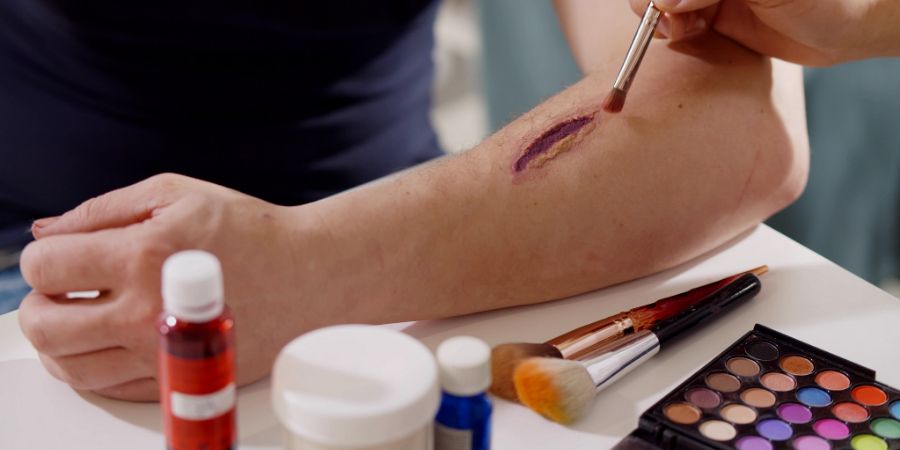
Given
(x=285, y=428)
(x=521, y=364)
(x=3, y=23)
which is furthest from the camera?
(x=3, y=23)

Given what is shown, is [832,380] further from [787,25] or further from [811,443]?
[787,25]

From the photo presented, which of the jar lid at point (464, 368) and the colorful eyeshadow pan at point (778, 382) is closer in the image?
the jar lid at point (464, 368)

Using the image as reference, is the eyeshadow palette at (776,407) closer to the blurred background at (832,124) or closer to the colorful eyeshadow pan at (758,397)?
the colorful eyeshadow pan at (758,397)

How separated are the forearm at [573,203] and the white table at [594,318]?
17mm

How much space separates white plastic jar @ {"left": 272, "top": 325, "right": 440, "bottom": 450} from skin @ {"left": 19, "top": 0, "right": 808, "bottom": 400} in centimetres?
19

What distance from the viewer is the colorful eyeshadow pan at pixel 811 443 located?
584 millimetres

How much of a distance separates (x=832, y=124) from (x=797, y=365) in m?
0.87

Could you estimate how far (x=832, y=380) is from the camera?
2.08 feet

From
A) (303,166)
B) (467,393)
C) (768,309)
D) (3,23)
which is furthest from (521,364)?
(3,23)

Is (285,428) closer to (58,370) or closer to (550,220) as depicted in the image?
(58,370)

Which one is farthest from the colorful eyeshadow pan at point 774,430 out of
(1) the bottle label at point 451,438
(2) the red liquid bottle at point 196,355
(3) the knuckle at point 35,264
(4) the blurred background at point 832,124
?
(4) the blurred background at point 832,124

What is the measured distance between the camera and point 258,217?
0.66 metres

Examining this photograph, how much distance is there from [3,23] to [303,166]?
0.31m

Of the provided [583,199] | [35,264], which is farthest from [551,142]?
[35,264]
